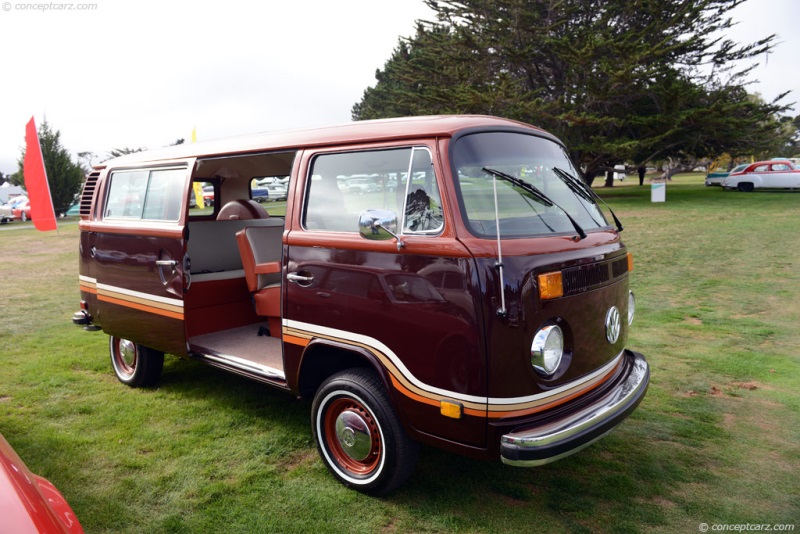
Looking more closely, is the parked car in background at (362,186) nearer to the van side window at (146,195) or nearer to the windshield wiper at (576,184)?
the windshield wiper at (576,184)

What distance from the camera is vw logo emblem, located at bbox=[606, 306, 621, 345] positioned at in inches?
137

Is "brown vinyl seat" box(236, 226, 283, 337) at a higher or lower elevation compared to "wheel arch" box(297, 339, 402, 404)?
higher

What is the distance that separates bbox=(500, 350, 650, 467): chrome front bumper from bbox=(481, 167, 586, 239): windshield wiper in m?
1.00

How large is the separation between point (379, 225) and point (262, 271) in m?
2.28

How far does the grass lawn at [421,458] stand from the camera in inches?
129

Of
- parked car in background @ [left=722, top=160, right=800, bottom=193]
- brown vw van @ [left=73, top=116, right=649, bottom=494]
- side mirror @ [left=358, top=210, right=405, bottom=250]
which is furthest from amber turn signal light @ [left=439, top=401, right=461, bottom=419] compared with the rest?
parked car in background @ [left=722, top=160, right=800, bottom=193]

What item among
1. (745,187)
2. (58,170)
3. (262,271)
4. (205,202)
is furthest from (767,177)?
(58,170)

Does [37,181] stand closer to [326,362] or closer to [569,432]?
[326,362]

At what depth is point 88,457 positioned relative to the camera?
4.02 meters

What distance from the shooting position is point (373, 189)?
3.55 metres

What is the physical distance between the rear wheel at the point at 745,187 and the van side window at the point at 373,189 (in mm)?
29419

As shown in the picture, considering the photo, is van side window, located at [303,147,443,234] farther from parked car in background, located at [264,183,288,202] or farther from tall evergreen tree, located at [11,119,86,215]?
tall evergreen tree, located at [11,119,86,215]

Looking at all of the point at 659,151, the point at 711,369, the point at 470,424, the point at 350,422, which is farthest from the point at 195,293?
the point at 659,151

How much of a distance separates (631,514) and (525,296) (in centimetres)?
152
